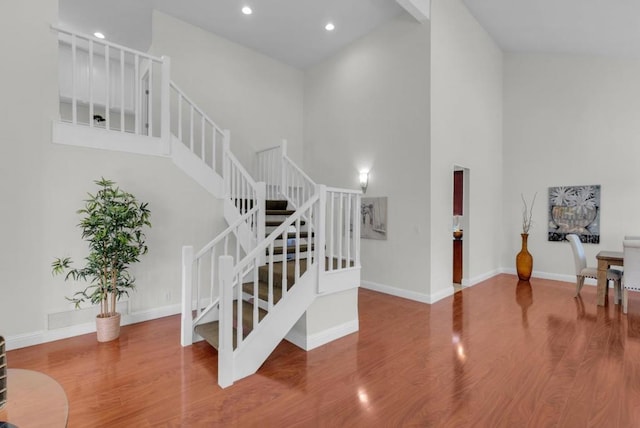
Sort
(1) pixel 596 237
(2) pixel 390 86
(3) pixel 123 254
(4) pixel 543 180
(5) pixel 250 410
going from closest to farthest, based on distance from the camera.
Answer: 1. (5) pixel 250 410
2. (3) pixel 123 254
3. (2) pixel 390 86
4. (1) pixel 596 237
5. (4) pixel 543 180

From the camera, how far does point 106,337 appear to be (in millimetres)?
3289

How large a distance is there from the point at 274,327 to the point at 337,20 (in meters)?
5.29

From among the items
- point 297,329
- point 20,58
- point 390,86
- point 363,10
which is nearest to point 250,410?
point 297,329

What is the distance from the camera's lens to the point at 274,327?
2820mm

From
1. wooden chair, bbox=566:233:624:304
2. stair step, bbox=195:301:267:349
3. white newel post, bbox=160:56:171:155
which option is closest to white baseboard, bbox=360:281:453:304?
wooden chair, bbox=566:233:624:304

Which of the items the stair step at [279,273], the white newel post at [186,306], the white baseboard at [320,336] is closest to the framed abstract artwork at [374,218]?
the white baseboard at [320,336]

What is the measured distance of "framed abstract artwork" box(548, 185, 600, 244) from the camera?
5.80 meters

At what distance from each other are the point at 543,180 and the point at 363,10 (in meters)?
4.97

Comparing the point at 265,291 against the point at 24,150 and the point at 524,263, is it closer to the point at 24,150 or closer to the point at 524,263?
the point at 24,150

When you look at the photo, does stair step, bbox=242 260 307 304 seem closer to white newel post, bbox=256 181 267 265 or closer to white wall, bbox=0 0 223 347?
white newel post, bbox=256 181 267 265

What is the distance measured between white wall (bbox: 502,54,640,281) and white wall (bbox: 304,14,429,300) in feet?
10.8

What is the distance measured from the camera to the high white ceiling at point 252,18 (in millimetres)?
5012

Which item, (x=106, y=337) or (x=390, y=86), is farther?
(x=390, y=86)

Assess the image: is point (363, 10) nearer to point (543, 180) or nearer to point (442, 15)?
point (442, 15)
